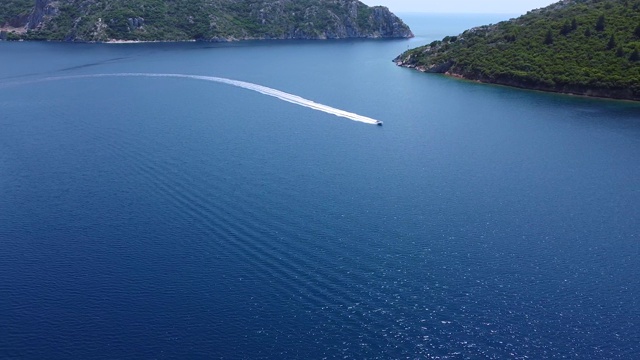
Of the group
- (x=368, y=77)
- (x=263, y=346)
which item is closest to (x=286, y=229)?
(x=263, y=346)

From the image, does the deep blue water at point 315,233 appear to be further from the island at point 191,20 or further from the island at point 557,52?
the island at point 191,20

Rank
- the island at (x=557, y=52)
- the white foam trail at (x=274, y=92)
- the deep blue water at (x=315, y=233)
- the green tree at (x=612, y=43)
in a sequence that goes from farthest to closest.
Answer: the green tree at (x=612, y=43)
the island at (x=557, y=52)
the white foam trail at (x=274, y=92)
the deep blue water at (x=315, y=233)

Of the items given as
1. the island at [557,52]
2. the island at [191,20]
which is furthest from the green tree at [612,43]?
the island at [191,20]

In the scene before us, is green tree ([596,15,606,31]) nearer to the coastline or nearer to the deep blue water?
the coastline

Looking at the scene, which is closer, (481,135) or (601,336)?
(601,336)

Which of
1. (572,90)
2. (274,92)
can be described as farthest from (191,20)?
(572,90)

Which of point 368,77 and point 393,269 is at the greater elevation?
point 368,77

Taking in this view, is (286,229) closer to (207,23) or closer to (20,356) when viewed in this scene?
(20,356)
